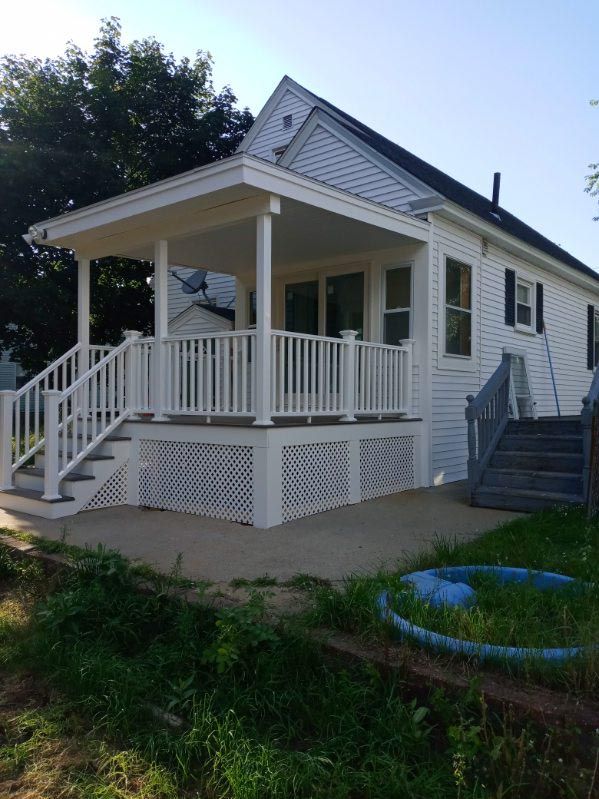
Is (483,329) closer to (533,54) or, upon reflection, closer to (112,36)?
(533,54)

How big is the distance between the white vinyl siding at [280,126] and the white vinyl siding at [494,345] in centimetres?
486

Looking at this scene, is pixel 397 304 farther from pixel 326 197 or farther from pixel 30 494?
pixel 30 494

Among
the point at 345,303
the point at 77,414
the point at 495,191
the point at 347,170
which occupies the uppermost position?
the point at 495,191

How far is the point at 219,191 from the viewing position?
6094 millimetres

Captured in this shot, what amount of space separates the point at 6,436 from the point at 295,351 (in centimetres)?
399

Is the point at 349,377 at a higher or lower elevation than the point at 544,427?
higher

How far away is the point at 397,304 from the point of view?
29.6 feet

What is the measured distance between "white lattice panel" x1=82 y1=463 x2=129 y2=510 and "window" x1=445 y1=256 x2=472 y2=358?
490 centimetres

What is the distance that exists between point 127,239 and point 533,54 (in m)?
8.27

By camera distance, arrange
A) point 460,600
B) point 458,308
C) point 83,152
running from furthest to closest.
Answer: point 83,152 → point 458,308 → point 460,600

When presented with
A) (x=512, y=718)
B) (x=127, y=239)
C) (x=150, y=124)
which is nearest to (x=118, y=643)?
(x=512, y=718)

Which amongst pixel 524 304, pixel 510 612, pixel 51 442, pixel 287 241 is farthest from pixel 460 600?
pixel 524 304

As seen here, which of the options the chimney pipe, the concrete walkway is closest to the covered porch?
the concrete walkway

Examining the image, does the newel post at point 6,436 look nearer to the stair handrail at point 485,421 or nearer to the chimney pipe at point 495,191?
the stair handrail at point 485,421
